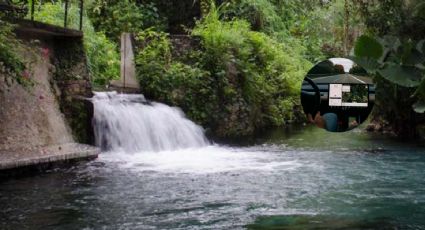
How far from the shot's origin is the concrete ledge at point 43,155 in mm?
8430

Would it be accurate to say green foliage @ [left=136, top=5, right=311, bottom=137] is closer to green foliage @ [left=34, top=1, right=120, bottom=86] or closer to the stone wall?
green foliage @ [left=34, top=1, right=120, bottom=86]

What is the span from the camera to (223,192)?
7.43 metres

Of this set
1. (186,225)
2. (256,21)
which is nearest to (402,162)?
(186,225)

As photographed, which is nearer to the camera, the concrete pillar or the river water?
the river water

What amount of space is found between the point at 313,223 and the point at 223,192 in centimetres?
184

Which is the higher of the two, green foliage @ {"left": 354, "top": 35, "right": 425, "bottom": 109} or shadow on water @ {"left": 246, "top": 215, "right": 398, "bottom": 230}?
green foliage @ {"left": 354, "top": 35, "right": 425, "bottom": 109}

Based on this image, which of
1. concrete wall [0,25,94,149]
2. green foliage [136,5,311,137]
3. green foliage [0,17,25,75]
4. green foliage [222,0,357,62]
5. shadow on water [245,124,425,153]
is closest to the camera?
green foliage [0,17,25,75]

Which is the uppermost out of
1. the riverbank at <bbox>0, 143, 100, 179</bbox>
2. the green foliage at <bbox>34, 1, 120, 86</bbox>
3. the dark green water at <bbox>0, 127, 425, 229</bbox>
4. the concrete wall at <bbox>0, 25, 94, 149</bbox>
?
the green foliage at <bbox>34, 1, 120, 86</bbox>

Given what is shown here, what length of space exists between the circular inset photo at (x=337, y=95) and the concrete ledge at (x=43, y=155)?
20.3 feet

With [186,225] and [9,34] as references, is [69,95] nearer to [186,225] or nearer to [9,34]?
[9,34]

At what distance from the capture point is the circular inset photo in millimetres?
3009

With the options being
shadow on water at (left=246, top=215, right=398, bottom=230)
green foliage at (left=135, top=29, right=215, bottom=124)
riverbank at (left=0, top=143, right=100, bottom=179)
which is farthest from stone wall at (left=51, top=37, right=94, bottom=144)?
shadow on water at (left=246, top=215, right=398, bottom=230)

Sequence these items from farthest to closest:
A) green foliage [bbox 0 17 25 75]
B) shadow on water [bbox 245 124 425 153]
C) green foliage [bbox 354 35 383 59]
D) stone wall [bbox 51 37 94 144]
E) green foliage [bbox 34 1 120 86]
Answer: green foliage [bbox 34 1 120 86], shadow on water [bbox 245 124 425 153], stone wall [bbox 51 37 94 144], green foliage [bbox 0 17 25 75], green foliage [bbox 354 35 383 59]

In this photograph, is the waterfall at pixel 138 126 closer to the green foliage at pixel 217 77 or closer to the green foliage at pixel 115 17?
the green foliage at pixel 217 77
